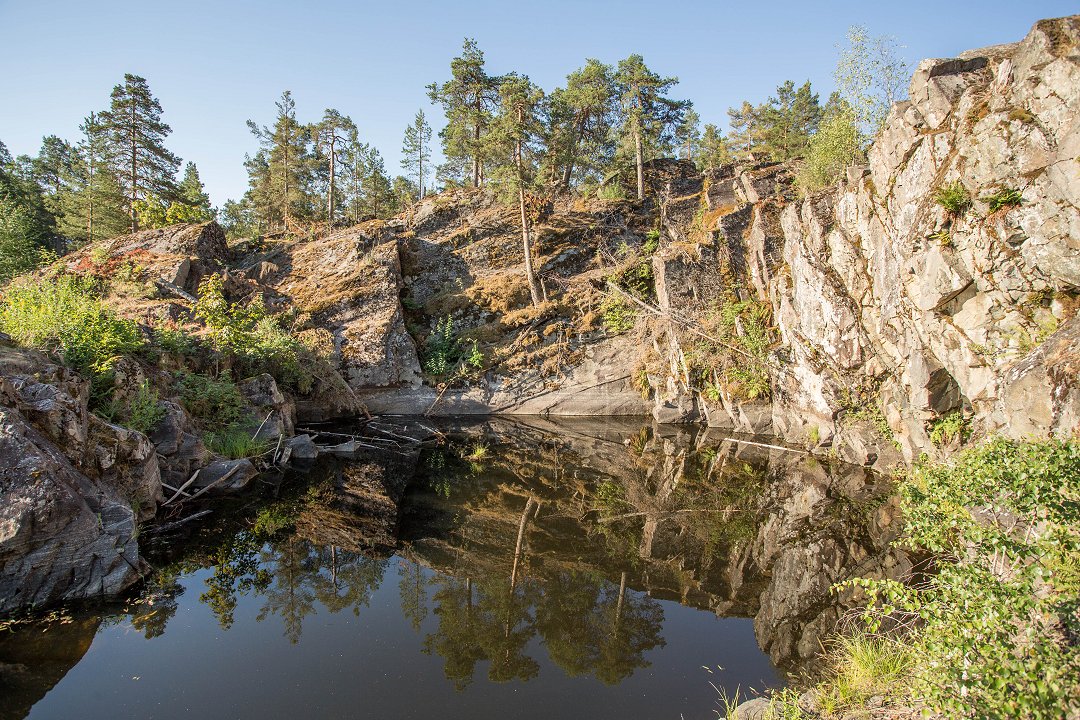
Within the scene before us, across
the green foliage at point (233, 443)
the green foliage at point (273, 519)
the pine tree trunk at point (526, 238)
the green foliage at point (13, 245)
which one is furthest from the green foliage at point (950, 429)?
the green foliage at point (13, 245)

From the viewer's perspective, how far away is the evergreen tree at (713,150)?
121ft

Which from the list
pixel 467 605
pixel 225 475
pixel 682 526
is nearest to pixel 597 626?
pixel 467 605

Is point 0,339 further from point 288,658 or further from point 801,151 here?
point 801,151

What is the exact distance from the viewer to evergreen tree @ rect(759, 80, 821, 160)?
29.6m

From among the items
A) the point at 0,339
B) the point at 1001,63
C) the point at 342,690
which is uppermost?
the point at 1001,63

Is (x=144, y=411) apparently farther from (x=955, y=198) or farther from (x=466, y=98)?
(x=466, y=98)

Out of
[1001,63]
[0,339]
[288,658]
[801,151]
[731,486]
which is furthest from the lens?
[801,151]

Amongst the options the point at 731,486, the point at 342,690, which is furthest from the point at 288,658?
the point at 731,486

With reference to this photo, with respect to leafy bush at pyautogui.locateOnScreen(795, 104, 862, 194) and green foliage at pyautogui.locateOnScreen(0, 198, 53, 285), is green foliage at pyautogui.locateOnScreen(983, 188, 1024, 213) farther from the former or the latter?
green foliage at pyautogui.locateOnScreen(0, 198, 53, 285)

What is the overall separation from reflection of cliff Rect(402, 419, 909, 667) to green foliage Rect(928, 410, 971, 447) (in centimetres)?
189

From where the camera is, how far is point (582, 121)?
35062 mm

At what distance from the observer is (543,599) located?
25.9ft

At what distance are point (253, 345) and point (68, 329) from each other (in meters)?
6.74

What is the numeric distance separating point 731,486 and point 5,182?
190ft
